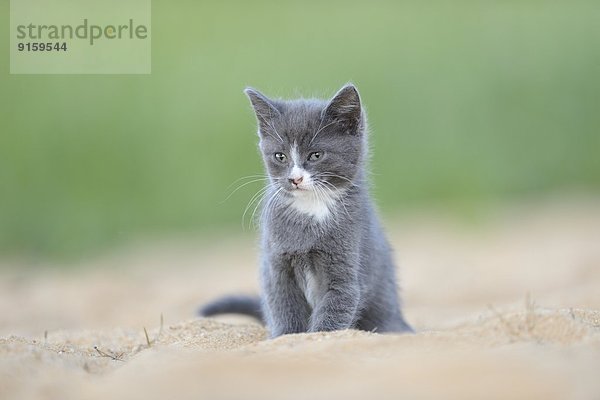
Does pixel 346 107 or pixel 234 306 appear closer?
pixel 346 107

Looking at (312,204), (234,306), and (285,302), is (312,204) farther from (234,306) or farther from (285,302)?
(234,306)

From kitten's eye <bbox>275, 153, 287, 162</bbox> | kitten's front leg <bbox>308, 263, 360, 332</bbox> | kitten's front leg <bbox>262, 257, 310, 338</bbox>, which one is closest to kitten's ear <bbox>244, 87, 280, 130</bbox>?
kitten's eye <bbox>275, 153, 287, 162</bbox>

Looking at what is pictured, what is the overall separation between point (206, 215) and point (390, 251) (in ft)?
23.6

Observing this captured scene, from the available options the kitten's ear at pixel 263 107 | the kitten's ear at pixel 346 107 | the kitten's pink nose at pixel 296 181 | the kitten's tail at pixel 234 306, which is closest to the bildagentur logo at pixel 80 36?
the kitten's tail at pixel 234 306

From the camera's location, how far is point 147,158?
12625 mm

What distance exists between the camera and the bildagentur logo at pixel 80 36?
11023 mm

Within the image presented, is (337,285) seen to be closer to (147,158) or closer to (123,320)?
(123,320)

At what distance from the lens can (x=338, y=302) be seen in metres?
4.97

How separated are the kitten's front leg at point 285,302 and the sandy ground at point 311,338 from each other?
18 cm

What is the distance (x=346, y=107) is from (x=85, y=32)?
7221 millimetres

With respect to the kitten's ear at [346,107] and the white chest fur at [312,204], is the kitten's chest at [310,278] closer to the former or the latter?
the white chest fur at [312,204]

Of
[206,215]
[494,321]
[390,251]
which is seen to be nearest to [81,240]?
[206,215]

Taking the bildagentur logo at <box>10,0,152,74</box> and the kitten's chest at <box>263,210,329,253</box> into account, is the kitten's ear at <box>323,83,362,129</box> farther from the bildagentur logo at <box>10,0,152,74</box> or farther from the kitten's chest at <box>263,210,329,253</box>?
the bildagentur logo at <box>10,0,152,74</box>

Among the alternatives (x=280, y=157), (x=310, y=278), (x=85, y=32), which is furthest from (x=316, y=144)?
(x=85, y=32)
